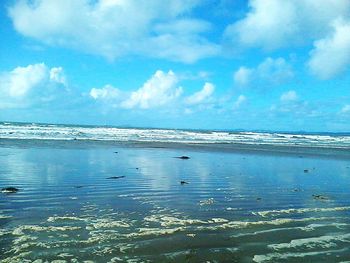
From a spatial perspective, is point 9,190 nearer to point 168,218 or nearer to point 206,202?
point 168,218

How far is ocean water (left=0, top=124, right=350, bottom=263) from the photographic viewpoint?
274 inches

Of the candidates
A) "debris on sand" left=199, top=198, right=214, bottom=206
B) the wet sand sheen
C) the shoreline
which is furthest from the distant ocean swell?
"debris on sand" left=199, top=198, right=214, bottom=206

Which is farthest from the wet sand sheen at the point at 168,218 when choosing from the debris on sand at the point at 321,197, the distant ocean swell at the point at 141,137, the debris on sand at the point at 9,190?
the distant ocean swell at the point at 141,137

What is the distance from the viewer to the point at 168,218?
956 centimetres

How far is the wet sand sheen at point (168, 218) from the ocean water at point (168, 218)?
0.02m

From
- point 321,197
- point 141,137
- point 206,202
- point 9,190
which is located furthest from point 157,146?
point 206,202

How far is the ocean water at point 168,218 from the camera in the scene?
6949mm

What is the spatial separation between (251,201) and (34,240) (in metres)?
7.29

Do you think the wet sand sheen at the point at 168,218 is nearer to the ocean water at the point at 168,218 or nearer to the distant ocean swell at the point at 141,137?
the ocean water at the point at 168,218

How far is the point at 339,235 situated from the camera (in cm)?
845

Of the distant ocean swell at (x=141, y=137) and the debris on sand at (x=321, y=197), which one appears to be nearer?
the debris on sand at (x=321, y=197)

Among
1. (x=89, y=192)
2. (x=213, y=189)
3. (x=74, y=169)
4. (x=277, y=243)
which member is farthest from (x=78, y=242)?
(x=74, y=169)

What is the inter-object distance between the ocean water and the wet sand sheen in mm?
22

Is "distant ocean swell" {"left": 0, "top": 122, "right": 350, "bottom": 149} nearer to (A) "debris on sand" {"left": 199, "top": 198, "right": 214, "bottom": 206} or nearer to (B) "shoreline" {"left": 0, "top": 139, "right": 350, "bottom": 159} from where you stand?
(B) "shoreline" {"left": 0, "top": 139, "right": 350, "bottom": 159}
